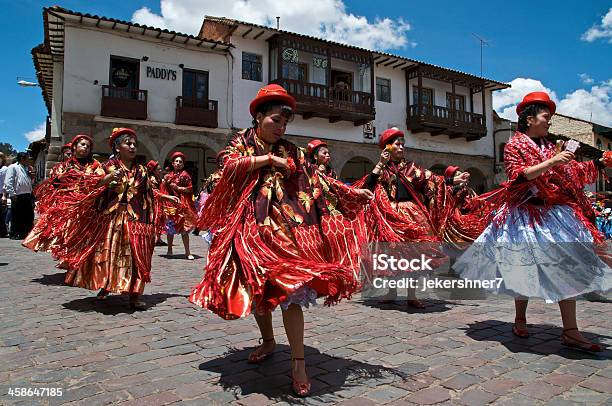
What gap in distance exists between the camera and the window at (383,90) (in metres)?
24.1

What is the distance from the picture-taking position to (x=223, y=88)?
65.3ft

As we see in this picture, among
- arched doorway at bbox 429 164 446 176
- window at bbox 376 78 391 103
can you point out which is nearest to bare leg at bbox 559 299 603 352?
window at bbox 376 78 391 103

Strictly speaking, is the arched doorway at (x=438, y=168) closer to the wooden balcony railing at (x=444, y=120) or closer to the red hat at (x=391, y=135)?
the wooden balcony railing at (x=444, y=120)

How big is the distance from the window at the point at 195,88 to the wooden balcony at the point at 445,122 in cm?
1124

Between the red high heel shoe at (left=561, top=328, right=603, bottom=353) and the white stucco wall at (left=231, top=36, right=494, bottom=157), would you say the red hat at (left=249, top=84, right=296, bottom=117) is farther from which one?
the white stucco wall at (left=231, top=36, right=494, bottom=157)

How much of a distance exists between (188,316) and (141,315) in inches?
19.4

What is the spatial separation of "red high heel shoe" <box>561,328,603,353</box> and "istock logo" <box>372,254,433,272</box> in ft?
5.44

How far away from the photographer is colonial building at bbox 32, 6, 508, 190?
17.4m

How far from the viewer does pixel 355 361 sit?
128 inches

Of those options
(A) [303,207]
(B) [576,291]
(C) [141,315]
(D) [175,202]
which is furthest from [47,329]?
(B) [576,291]

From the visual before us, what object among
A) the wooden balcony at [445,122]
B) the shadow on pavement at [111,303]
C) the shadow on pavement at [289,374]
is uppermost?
the wooden balcony at [445,122]

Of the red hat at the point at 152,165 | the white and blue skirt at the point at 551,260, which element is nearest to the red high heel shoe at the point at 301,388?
the white and blue skirt at the point at 551,260

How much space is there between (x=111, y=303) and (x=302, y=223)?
333cm

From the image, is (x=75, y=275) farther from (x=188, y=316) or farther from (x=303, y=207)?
(x=303, y=207)
